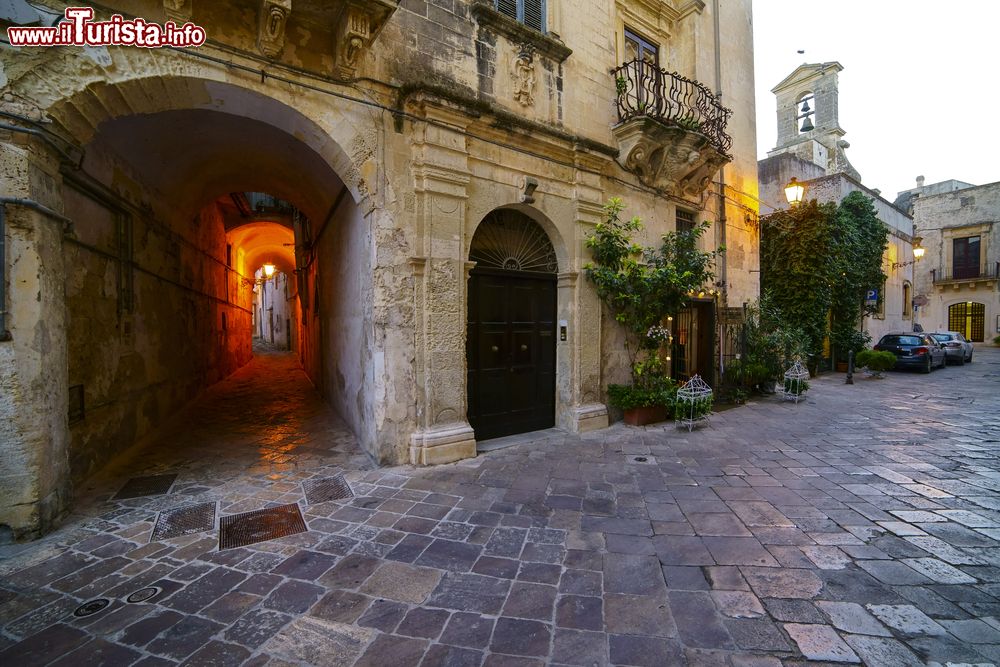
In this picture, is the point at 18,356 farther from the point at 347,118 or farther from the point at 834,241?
the point at 834,241

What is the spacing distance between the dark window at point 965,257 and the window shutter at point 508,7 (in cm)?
3531

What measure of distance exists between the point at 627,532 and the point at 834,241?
15099mm

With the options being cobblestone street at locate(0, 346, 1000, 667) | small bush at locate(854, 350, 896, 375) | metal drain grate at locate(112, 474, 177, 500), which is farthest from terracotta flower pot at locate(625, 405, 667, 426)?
small bush at locate(854, 350, 896, 375)

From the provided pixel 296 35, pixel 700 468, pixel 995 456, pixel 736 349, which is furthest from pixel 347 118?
pixel 736 349

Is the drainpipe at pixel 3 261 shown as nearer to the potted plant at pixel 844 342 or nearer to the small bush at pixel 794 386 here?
the small bush at pixel 794 386

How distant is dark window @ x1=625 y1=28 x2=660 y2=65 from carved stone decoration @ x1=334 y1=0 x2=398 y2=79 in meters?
5.38

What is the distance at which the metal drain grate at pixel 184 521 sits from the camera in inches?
128

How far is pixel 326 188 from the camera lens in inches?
260

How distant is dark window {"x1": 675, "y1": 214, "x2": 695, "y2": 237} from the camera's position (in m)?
8.63

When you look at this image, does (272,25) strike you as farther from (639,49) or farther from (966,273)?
(966,273)

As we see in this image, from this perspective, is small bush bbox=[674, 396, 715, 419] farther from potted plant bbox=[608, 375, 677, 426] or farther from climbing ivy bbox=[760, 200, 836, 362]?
climbing ivy bbox=[760, 200, 836, 362]

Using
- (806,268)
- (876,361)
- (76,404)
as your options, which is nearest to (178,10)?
(76,404)

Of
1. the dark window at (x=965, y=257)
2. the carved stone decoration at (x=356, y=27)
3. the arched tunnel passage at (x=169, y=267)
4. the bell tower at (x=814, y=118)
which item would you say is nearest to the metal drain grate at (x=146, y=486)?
the arched tunnel passage at (x=169, y=267)

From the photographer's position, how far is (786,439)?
237 inches
